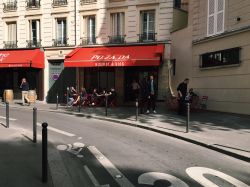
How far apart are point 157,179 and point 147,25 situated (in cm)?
1641

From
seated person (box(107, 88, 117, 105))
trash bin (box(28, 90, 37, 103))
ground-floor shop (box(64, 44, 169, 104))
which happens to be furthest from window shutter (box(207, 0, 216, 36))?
trash bin (box(28, 90, 37, 103))

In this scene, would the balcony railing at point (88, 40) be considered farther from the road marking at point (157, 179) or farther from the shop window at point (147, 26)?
the road marking at point (157, 179)

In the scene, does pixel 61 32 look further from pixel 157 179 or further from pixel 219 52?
pixel 157 179

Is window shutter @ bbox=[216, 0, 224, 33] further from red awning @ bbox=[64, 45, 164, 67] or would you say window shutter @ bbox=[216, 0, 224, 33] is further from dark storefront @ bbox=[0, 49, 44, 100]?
dark storefront @ bbox=[0, 49, 44, 100]

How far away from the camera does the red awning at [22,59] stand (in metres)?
22.5

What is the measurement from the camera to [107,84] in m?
22.7

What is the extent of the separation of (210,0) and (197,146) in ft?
32.8

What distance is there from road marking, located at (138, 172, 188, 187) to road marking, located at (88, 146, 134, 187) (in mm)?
266

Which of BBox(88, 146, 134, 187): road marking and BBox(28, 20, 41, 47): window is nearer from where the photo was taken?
BBox(88, 146, 134, 187): road marking

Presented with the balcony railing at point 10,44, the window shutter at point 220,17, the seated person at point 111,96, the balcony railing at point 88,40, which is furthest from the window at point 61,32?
the window shutter at point 220,17

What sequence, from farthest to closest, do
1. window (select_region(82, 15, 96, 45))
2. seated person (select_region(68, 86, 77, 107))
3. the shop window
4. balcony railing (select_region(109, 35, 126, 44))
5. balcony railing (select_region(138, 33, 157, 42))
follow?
window (select_region(82, 15, 96, 45)) → balcony railing (select_region(109, 35, 126, 44)) → the shop window → balcony railing (select_region(138, 33, 157, 42)) → seated person (select_region(68, 86, 77, 107))

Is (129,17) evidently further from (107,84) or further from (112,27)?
(107,84)

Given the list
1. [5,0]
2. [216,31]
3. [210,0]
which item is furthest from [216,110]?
[5,0]

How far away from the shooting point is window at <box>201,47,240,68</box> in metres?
15.0
